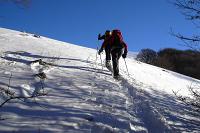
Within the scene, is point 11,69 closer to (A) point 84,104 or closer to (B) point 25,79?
(B) point 25,79

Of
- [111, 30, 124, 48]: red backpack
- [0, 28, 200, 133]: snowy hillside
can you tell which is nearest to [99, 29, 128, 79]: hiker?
[111, 30, 124, 48]: red backpack

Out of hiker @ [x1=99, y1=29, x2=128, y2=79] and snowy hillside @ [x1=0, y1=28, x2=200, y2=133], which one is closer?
snowy hillside @ [x1=0, y1=28, x2=200, y2=133]

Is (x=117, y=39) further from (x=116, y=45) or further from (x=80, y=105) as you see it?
(x=80, y=105)

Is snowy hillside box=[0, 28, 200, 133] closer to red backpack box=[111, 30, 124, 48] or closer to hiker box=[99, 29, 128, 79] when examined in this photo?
hiker box=[99, 29, 128, 79]

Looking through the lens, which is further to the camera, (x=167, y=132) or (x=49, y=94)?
(x=49, y=94)

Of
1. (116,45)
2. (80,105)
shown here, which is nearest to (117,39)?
(116,45)

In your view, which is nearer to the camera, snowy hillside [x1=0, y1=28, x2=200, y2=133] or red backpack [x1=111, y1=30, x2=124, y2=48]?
snowy hillside [x1=0, y1=28, x2=200, y2=133]

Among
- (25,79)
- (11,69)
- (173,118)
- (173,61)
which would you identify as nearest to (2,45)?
(11,69)

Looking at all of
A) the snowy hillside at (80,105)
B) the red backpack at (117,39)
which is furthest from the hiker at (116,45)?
the snowy hillside at (80,105)

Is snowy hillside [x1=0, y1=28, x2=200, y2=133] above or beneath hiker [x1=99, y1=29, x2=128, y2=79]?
beneath

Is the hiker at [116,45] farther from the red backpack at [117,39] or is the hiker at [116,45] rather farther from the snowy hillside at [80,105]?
the snowy hillside at [80,105]

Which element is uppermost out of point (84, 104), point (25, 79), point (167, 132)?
point (25, 79)

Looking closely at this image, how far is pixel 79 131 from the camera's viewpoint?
6.30 metres

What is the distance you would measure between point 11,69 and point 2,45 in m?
6.01
